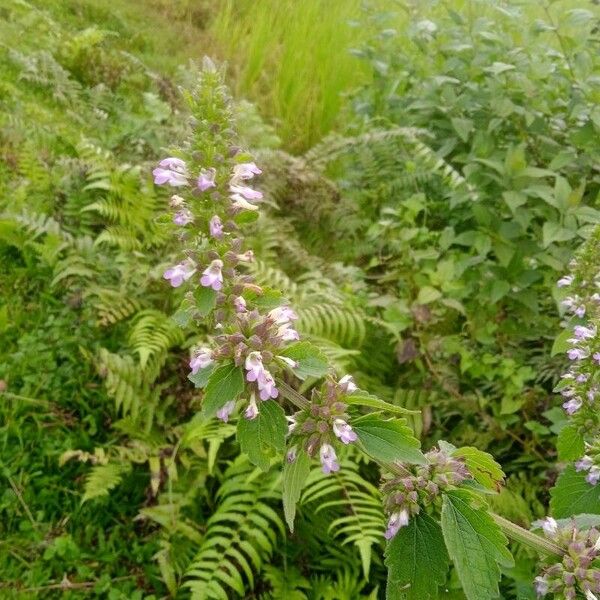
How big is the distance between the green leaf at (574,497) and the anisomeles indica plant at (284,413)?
0.85ft

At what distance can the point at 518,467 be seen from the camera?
9.04 feet

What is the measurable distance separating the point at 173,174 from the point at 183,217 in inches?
2.8

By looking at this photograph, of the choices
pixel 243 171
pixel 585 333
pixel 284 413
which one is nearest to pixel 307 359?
pixel 284 413

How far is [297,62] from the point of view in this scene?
4.79m

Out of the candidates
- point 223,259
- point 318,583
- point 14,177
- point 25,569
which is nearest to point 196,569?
point 318,583

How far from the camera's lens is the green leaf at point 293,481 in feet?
3.45

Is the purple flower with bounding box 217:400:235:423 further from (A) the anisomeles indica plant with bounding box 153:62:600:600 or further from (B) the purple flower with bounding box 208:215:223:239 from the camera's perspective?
(B) the purple flower with bounding box 208:215:223:239

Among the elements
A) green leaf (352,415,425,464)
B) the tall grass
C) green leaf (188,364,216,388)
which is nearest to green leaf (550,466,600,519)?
green leaf (352,415,425,464)

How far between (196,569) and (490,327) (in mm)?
1468

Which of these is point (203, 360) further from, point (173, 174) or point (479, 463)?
point (479, 463)

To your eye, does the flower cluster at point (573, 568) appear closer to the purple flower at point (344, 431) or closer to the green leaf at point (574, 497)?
the green leaf at point (574, 497)

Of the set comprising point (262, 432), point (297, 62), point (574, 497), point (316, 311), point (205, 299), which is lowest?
point (316, 311)

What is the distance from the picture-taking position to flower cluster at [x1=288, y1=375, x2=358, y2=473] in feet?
3.51

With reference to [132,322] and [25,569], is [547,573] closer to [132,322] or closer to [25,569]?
[25,569]
